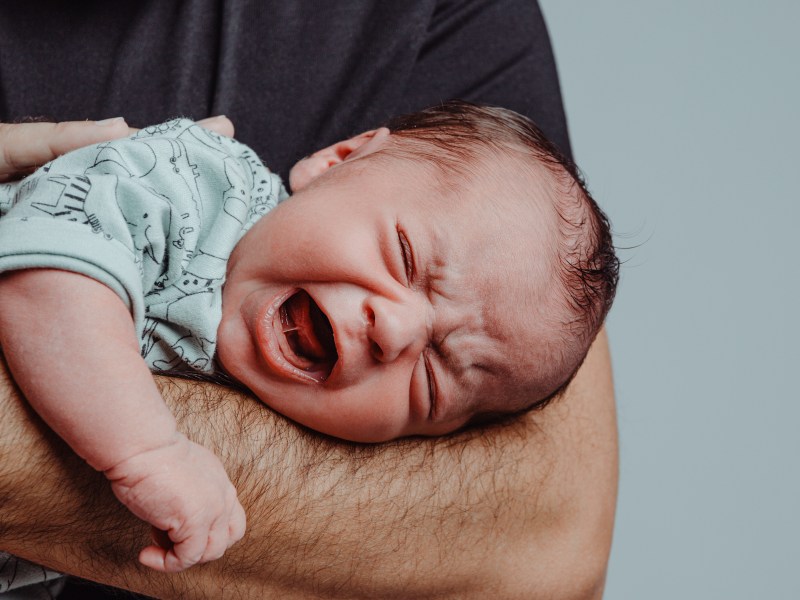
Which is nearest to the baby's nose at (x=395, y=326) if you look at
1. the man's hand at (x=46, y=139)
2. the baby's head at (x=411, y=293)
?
the baby's head at (x=411, y=293)

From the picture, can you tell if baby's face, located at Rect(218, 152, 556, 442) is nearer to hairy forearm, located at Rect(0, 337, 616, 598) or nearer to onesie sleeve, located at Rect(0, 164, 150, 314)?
hairy forearm, located at Rect(0, 337, 616, 598)

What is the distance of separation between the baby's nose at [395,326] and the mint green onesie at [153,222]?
210mm

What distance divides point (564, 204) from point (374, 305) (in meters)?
0.35

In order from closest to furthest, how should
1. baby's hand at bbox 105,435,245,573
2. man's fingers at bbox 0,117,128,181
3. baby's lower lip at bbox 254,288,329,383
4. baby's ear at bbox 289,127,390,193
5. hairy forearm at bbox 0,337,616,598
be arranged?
baby's hand at bbox 105,435,245,573 → hairy forearm at bbox 0,337,616,598 → baby's lower lip at bbox 254,288,329,383 → man's fingers at bbox 0,117,128,181 → baby's ear at bbox 289,127,390,193

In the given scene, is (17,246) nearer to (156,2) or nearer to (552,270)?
(552,270)

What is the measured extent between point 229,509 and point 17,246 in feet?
1.18

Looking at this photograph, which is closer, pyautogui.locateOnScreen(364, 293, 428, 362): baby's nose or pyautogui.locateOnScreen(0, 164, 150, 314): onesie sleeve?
pyautogui.locateOnScreen(0, 164, 150, 314): onesie sleeve

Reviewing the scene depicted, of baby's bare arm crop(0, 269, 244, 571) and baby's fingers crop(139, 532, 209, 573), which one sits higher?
baby's bare arm crop(0, 269, 244, 571)

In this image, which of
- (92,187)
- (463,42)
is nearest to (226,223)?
(92,187)

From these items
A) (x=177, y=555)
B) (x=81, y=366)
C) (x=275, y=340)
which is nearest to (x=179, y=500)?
(x=177, y=555)

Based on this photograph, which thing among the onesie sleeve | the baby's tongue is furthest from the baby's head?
the onesie sleeve

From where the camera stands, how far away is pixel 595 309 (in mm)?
1199

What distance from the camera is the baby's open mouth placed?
1.11 m

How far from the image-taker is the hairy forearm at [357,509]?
37.3 inches
